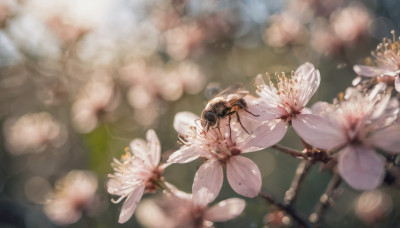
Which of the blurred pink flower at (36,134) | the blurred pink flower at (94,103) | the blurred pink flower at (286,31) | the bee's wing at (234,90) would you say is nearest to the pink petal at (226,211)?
the bee's wing at (234,90)

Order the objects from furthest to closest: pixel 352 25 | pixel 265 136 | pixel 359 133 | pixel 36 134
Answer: pixel 36 134 < pixel 352 25 < pixel 265 136 < pixel 359 133

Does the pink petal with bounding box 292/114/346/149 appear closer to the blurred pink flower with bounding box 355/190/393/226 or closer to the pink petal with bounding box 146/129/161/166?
the pink petal with bounding box 146/129/161/166

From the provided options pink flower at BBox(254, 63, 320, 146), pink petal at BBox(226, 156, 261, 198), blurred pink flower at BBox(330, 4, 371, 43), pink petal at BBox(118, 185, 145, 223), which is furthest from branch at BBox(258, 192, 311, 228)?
blurred pink flower at BBox(330, 4, 371, 43)

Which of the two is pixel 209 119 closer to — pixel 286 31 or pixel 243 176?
pixel 243 176

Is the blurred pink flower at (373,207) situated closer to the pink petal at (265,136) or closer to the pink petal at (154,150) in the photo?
the pink petal at (265,136)

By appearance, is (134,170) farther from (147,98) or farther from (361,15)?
(361,15)

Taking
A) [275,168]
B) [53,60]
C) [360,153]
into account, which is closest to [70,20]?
[53,60]

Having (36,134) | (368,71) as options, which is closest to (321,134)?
(368,71)

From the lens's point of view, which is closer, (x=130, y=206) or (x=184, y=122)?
(x=130, y=206)
